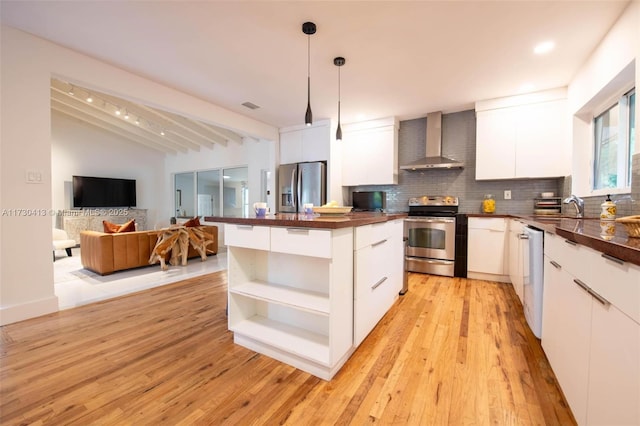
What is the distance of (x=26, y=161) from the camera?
2352mm

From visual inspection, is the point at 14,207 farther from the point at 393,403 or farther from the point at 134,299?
the point at 393,403

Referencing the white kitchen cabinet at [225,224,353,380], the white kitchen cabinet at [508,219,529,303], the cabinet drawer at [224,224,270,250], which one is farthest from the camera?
the white kitchen cabinet at [508,219,529,303]

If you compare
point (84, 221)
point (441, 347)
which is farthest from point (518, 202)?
point (84, 221)

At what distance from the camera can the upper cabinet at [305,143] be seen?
15.0ft

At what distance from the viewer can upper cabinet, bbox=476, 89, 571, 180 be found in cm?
319

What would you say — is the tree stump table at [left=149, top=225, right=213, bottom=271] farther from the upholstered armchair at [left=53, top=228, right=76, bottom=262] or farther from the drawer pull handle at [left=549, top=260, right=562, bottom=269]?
the drawer pull handle at [left=549, top=260, right=562, bottom=269]

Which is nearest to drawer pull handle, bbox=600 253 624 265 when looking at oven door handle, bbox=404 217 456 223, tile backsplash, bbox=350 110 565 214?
oven door handle, bbox=404 217 456 223

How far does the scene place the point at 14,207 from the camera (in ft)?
7.54

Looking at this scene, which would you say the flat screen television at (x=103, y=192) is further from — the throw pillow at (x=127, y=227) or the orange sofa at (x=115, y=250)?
the throw pillow at (x=127, y=227)

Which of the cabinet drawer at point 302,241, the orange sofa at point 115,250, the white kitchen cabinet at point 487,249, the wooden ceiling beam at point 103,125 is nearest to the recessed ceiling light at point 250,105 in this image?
the orange sofa at point 115,250

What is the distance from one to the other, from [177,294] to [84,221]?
18.5ft

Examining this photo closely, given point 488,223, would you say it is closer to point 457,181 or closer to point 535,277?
point 457,181

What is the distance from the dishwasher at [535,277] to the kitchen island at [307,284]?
1.02m

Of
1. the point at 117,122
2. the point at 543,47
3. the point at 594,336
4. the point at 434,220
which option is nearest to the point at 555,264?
the point at 594,336
